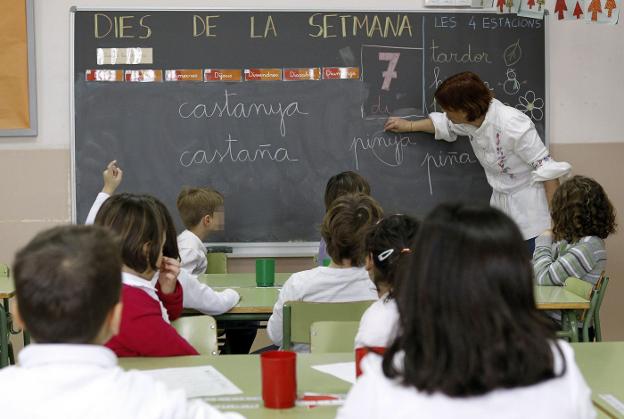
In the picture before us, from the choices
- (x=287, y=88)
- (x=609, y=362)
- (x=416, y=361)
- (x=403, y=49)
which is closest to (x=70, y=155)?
(x=287, y=88)

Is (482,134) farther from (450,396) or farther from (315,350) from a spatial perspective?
(450,396)

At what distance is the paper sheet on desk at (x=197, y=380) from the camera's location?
2.04m

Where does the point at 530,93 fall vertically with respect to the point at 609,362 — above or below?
above

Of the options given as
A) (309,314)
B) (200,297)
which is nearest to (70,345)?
(309,314)

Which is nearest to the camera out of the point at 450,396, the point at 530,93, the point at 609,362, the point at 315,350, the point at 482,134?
the point at 450,396

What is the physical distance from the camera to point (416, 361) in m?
1.36

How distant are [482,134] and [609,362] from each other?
2620mm

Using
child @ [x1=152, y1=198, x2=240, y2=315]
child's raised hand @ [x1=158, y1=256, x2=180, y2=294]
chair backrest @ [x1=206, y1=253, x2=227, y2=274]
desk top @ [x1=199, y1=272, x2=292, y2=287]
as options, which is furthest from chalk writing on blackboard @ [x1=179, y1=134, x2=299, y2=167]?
child's raised hand @ [x1=158, y1=256, x2=180, y2=294]

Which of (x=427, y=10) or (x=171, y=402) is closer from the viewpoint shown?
(x=171, y=402)

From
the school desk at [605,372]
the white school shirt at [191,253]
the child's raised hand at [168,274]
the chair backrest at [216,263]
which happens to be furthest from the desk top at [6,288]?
the school desk at [605,372]

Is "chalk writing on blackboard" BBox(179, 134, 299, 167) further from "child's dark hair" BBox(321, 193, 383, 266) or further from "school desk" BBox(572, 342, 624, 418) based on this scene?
"school desk" BBox(572, 342, 624, 418)

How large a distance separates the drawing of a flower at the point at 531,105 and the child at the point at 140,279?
3088 millimetres

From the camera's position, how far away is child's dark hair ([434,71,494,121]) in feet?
15.2

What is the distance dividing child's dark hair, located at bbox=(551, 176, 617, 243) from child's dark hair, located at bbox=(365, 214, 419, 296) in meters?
1.78
